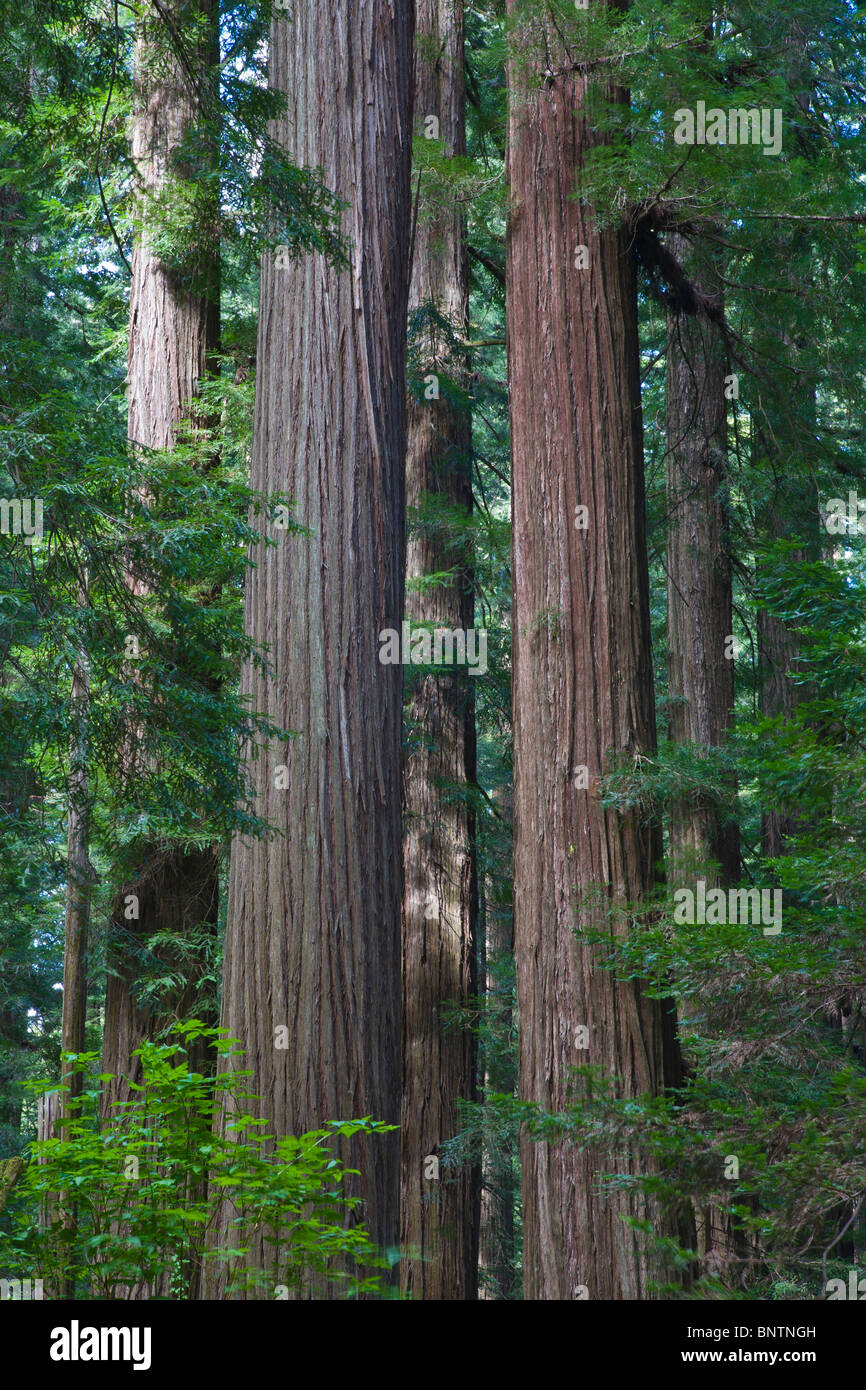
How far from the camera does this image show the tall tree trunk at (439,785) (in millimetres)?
8875

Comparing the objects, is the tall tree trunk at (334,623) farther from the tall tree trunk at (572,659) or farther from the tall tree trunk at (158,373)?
the tall tree trunk at (572,659)

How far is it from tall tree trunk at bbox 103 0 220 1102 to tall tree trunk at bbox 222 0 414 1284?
1.38 metres

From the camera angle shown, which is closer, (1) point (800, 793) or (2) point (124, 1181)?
(2) point (124, 1181)

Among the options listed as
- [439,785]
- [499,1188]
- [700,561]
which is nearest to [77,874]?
[439,785]

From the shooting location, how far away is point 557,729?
6402 mm

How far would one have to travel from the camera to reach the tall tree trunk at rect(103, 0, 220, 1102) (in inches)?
285

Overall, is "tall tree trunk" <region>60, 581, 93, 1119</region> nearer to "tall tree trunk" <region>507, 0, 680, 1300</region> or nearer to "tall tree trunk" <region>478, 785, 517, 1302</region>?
"tall tree trunk" <region>507, 0, 680, 1300</region>

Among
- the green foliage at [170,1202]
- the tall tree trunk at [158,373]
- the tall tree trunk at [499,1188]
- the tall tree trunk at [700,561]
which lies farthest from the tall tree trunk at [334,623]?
the tall tree trunk at [499,1188]

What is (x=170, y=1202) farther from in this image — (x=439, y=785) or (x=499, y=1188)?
(x=499, y=1188)

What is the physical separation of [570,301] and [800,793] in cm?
412

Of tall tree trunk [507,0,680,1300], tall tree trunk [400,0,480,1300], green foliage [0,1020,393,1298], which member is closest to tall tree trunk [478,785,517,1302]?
tall tree trunk [400,0,480,1300]
